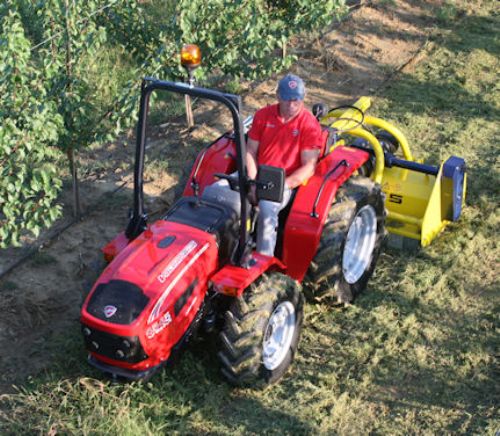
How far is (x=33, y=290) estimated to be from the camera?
6.45 metres

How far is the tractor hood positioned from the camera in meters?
4.68

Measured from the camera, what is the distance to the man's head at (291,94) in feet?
18.4

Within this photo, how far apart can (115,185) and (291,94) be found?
118 inches

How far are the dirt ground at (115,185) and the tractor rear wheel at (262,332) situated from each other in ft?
3.62

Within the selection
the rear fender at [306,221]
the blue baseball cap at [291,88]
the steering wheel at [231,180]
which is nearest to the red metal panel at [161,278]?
the steering wheel at [231,180]

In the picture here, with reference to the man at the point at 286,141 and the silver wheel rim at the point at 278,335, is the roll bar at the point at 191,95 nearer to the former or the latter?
the silver wheel rim at the point at 278,335

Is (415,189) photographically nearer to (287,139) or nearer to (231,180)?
(287,139)

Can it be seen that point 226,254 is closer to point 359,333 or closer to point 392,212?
point 359,333

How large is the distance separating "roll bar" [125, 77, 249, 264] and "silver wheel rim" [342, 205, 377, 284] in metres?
1.45

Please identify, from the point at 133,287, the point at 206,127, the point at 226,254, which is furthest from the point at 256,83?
the point at 133,287

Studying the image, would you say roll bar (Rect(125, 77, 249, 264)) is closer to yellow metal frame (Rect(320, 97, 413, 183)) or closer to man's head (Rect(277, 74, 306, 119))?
man's head (Rect(277, 74, 306, 119))

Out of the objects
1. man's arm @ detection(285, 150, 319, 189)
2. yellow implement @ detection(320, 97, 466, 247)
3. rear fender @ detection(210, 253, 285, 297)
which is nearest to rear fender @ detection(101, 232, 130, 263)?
rear fender @ detection(210, 253, 285, 297)

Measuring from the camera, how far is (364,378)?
546 centimetres

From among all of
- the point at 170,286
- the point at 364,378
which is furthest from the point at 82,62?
the point at 364,378
